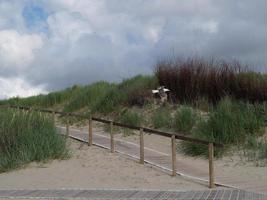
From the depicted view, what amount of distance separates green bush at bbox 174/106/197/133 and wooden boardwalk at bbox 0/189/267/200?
860 centimetres

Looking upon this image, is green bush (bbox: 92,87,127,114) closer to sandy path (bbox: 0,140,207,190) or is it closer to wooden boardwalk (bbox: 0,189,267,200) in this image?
sandy path (bbox: 0,140,207,190)

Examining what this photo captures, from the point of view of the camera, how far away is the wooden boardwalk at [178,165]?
1182 cm

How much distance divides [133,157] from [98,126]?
26.3 feet

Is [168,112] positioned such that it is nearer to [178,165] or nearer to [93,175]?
[178,165]

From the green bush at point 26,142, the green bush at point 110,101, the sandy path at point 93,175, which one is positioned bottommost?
the sandy path at point 93,175

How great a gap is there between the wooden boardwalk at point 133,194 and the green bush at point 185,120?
28.2ft

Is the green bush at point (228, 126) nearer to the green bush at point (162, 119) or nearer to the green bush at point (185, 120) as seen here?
the green bush at point (185, 120)

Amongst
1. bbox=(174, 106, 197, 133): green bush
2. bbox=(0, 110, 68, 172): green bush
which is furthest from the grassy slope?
bbox=(0, 110, 68, 172): green bush

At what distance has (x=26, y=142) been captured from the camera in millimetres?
15852

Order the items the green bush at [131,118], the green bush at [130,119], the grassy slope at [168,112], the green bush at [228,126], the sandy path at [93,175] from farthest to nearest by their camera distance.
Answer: the green bush at [131,118]
the green bush at [130,119]
the grassy slope at [168,112]
the green bush at [228,126]
the sandy path at [93,175]

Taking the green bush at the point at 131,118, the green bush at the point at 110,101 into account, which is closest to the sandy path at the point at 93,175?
the green bush at the point at 131,118

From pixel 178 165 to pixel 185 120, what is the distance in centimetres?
497

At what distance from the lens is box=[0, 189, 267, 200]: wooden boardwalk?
404 inches

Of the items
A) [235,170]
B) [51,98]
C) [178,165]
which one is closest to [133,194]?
[235,170]
